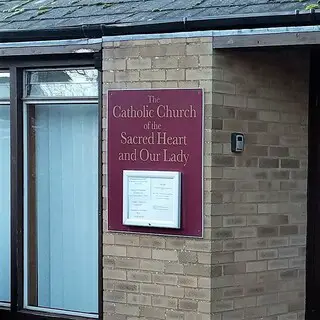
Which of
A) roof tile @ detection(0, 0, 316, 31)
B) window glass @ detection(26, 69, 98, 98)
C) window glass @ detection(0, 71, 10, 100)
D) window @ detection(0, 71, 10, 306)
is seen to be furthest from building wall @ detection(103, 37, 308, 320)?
window @ detection(0, 71, 10, 306)

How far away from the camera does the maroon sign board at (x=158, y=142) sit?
6.41 meters

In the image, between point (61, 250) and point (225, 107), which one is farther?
point (61, 250)

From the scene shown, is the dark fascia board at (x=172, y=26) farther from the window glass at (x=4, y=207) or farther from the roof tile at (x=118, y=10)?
the window glass at (x=4, y=207)

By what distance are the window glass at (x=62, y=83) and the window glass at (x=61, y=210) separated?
14cm

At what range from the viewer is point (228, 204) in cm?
650

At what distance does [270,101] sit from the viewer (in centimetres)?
685

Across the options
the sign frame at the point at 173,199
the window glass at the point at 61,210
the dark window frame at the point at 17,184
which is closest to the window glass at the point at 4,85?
the dark window frame at the point at 17,184

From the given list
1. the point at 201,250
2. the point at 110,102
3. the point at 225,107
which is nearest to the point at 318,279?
the point at 201,250

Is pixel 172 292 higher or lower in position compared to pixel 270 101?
lower

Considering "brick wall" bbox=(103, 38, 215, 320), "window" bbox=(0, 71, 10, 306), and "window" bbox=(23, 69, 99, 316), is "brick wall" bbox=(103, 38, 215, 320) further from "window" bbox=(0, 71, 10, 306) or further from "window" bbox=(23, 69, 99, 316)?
"window" bbox=(0, 71, 10, 306)

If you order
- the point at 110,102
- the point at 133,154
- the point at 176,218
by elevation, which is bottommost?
the point at 176,218

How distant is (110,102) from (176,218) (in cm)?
109

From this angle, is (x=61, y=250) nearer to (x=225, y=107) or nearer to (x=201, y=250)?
(x=201, y=250)

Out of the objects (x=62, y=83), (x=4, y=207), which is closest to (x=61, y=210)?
(x=4, y=207)
